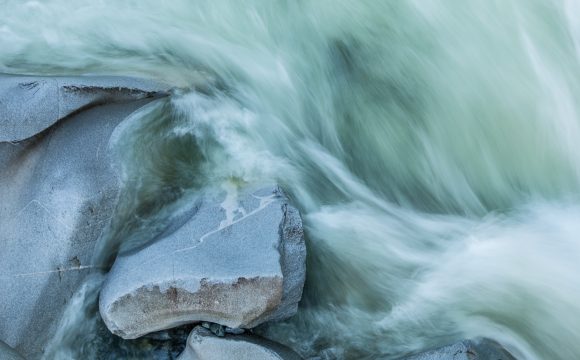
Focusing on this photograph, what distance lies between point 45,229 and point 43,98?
87 cm

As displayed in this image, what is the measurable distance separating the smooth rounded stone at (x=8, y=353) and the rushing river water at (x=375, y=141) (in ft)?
0.81

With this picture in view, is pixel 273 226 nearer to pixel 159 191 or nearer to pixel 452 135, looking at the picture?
pixel 159 191

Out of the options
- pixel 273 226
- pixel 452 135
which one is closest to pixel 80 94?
pixel 273 226

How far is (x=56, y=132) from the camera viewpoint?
14.6 ft

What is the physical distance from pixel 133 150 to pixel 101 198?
41 cm

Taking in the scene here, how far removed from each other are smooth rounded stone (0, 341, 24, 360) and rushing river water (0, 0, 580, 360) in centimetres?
25

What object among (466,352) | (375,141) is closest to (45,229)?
(375,141)

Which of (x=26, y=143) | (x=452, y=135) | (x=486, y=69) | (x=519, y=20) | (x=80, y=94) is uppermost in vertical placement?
(x=519, y=20)

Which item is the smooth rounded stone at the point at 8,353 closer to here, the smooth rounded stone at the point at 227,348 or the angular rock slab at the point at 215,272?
the angular rock slab at the point at 215,272

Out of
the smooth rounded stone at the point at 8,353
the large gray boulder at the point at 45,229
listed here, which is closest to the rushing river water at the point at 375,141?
the large gray boulder at the point at 45,229

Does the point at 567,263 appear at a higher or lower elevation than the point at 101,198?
higher

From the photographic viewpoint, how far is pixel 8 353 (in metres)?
4.13

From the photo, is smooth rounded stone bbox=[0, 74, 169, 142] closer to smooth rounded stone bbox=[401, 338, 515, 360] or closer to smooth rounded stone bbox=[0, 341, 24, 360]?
smooth rounded stone bbox=[0, 341, 24, 360]

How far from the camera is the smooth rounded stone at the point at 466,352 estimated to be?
12.9 ft
